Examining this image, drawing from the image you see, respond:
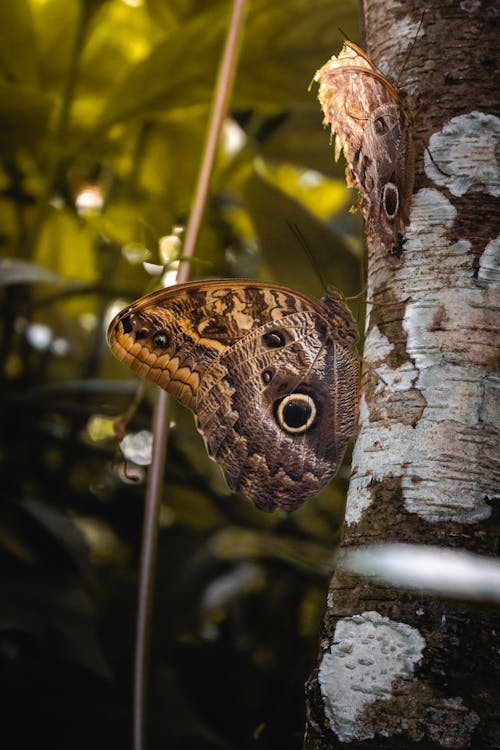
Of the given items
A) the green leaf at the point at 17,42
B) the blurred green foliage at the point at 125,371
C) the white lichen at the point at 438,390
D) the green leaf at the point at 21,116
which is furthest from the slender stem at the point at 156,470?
the green leaf at the point at 17,42

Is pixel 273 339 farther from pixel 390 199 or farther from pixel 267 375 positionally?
pixel 390 199

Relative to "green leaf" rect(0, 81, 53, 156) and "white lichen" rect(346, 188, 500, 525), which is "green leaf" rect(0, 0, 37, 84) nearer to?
"green leaf" rect(0, 81, 53, 156)

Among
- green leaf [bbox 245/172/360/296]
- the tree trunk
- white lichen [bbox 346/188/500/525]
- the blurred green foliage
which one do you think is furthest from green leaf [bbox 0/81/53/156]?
white lichen [bbox 346/188/500/525]

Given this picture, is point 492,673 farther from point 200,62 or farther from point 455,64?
point 200,62

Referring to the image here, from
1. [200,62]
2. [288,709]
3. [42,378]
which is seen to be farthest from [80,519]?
[200,62]

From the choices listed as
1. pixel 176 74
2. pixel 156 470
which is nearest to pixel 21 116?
pixel 176 74

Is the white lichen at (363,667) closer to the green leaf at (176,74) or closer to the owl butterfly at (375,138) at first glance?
the owl butterfly at (375,138)
